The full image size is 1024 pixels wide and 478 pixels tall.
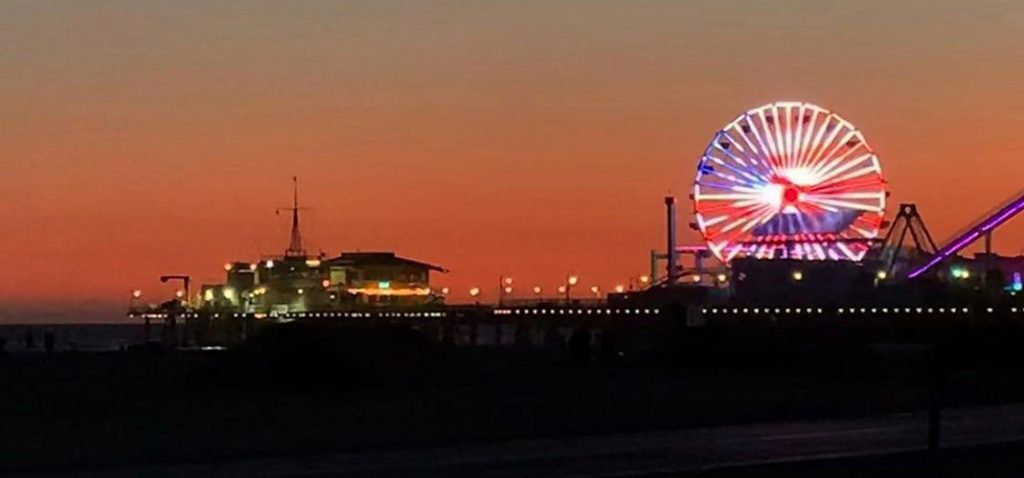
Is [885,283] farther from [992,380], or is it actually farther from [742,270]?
[992,380]

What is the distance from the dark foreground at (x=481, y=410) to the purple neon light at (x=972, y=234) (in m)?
64.6

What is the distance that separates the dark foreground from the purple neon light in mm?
64601

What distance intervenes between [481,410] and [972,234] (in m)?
89.5

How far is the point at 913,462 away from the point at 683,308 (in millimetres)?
29944

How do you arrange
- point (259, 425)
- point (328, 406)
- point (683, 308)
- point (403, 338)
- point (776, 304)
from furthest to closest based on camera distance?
1. point (776, 304)
2. point (683, 308)
3. point (403, 338)
4. point (328, 406)
5. point (259, 425)

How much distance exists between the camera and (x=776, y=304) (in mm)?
107000

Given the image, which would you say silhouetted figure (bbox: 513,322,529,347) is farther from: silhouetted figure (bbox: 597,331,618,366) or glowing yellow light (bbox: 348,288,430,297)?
silhouetted figure (bbox: 597,331,618,366)

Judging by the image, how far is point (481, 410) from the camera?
28.8 meters

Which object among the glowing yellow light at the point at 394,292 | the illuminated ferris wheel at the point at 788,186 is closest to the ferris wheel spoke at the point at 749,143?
the illuminated ferris wheel at the point at 788,186

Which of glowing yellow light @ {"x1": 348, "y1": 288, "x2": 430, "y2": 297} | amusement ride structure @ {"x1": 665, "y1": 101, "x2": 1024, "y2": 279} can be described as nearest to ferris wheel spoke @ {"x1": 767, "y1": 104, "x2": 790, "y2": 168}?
amusement ride structure @ {"x1": 665, "y1": 101, "x2": 1024, "y2": 279}

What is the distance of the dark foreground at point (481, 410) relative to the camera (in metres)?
20.2

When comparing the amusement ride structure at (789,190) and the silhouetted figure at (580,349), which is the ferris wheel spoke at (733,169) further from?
the silhouetted figure at (580,349)

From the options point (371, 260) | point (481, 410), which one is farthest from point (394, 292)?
point (481, 410)

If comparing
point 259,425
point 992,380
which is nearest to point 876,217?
point 992,380
